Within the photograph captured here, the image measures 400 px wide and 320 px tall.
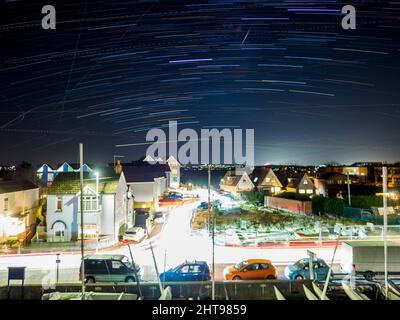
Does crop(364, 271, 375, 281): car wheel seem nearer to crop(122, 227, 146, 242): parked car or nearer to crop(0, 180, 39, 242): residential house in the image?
crop(122, 227, 146, 242): parked car

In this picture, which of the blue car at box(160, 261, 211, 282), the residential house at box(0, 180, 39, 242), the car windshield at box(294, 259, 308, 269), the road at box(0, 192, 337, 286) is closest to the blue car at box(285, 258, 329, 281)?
the car windshield at box(294, 259, 308, 269)

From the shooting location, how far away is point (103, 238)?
17297 mm

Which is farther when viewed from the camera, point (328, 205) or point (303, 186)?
point (303, 186)

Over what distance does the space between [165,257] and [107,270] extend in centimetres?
229

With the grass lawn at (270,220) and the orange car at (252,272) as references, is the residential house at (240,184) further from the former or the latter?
the orange car at (252,272)

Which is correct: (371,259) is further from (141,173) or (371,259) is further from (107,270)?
(141,173)

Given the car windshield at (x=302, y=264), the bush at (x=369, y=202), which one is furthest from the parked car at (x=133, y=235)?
the bush at (x=369, y=202)

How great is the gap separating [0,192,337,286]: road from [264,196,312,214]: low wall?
10.8m

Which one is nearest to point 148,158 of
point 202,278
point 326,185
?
point 326,185

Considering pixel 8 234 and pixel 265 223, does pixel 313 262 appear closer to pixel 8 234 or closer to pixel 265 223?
pixel 265 223

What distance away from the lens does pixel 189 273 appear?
9711 mm

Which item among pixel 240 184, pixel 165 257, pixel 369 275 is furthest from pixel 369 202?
pixel 240 184

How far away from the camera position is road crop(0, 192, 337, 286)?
1117 cm
